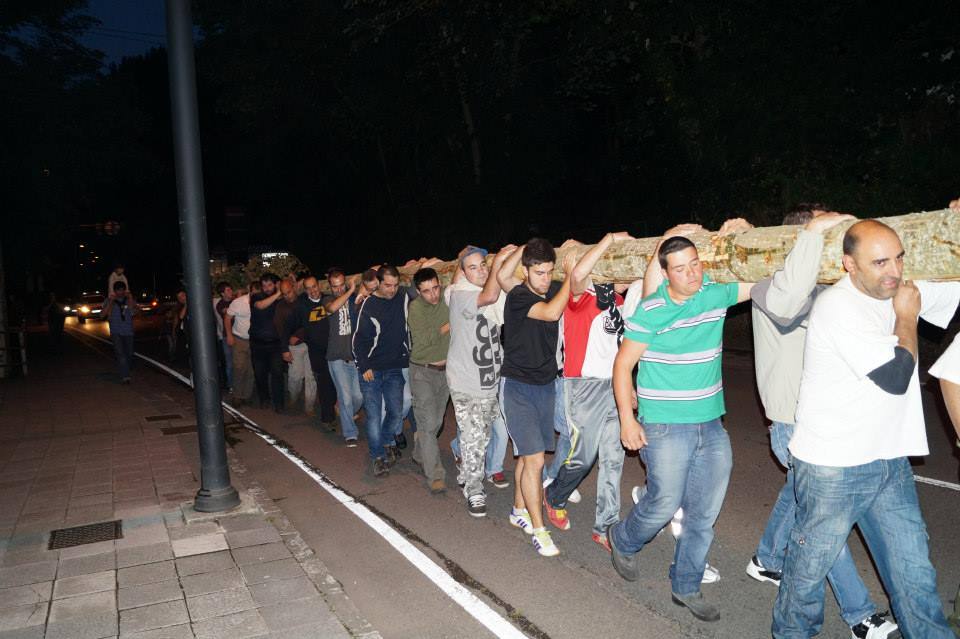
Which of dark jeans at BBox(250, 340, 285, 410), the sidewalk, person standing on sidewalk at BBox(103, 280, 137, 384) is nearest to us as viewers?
the sidewalk

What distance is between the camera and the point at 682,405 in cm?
414

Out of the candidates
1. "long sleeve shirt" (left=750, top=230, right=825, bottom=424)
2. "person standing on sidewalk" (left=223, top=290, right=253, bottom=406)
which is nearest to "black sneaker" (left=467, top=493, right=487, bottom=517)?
"long sleeve shirt" (left=750, top=230, right=825, bottom=424)

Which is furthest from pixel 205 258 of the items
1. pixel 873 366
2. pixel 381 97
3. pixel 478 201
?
pixel 381 97

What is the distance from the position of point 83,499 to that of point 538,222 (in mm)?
21770

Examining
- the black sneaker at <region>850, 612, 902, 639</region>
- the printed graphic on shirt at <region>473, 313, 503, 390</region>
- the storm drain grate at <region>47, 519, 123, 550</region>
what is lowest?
the storm drain grate at <region>47, 519, 123, 550</region>

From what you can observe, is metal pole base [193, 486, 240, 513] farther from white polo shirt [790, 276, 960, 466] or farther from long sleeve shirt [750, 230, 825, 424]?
white polo shirt [790, 276, 960, 466]

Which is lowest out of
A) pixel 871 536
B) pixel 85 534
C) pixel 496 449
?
pixel 85 534

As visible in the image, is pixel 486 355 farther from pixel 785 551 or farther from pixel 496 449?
pixel 785 551

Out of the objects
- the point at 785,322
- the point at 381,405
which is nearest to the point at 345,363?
the point at 381,405

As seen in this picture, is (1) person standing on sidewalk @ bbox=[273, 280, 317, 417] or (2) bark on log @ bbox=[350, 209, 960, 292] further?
(1) person standing on sidewalk @ bbox=[273, 280, 317, 417]

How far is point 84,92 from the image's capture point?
2925 centimetres

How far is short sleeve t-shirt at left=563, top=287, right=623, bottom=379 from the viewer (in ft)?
17.5

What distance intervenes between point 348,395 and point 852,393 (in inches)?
264

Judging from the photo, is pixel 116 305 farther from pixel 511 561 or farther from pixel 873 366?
pixel 873 366
